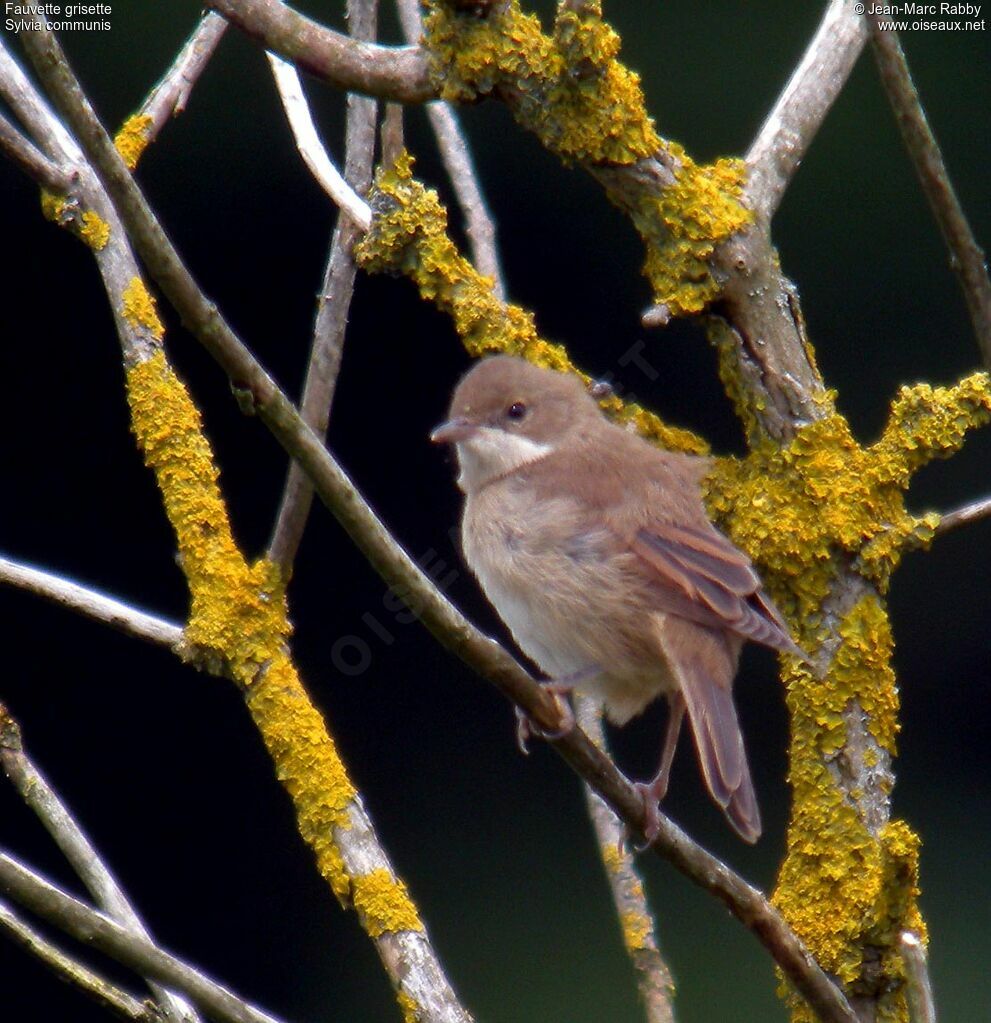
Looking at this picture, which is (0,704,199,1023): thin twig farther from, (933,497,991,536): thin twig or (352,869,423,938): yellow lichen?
(933,497,991,536): thin twig

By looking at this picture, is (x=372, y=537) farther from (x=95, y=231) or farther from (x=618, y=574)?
(x=618, y=574)

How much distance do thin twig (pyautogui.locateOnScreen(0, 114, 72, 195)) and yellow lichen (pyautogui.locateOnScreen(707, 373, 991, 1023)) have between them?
1.28 metres

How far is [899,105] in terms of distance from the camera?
2.08m

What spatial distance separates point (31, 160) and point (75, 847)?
A: 3.72 ft

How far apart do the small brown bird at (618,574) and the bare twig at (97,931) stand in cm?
124

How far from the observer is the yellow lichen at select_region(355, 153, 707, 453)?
3.09m

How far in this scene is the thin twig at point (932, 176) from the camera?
1965 millimetres

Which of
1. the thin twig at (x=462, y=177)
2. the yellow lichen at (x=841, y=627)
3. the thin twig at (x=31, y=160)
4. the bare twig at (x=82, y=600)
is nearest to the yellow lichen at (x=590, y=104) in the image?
the yellow lichen at (x=841, y=627)

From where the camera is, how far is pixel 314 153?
10.5 feet

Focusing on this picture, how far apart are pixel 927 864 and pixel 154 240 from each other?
5.11 metres

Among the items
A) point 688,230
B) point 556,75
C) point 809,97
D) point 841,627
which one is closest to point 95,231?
point 556,75

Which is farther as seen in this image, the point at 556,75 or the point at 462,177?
the point at 462,177

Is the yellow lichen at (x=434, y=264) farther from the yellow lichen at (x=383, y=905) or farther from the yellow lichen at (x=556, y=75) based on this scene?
the yellow lichen at (x=383, y=905)

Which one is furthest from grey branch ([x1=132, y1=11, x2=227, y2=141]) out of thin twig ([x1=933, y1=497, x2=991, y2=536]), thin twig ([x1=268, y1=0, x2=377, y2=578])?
thin twig ([x1=933, y1=497, x2=991, y2=536])
